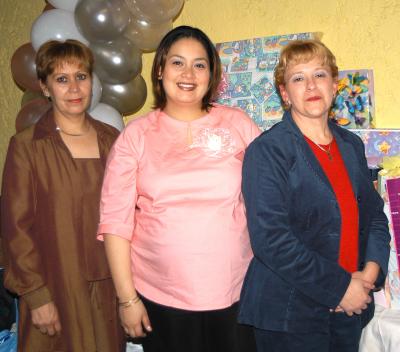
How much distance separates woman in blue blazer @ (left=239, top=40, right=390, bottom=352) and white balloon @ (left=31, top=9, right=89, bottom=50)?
47.0 inches

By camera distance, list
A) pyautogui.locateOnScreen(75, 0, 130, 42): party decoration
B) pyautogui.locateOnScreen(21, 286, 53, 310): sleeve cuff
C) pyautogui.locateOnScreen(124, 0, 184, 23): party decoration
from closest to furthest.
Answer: pyautogui.locateOnScreen(21, 286, 53, 310): sleeve cuff < pyautogui.locateOnScreen(75, 0, 130, 42): party decoration < pyautogui.locateOnScreen(124, 0, 184, 23): party decoration

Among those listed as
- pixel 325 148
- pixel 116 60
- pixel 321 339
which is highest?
pixel 116 60

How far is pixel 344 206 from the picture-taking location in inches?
47.5

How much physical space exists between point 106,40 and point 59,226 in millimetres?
1064

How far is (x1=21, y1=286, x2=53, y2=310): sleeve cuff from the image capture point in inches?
55.0

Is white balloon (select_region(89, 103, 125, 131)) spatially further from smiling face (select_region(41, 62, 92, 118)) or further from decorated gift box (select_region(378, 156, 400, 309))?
decorated gift box (select_region(378, 156, 400, 309))

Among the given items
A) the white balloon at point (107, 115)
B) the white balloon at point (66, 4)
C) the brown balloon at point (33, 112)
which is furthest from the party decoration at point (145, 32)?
the brown balloon at point (33, 112)

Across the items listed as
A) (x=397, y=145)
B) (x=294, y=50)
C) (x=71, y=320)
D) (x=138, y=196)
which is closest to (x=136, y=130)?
(x=138, y=196)

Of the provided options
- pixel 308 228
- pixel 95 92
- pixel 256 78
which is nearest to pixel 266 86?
pixel 256 78

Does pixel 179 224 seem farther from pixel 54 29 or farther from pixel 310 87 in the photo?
pixel 54 29

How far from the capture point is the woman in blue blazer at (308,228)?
1.14 metres

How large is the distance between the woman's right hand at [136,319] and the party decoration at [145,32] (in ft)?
4.80

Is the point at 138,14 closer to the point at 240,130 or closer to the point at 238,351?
the point at 240,130

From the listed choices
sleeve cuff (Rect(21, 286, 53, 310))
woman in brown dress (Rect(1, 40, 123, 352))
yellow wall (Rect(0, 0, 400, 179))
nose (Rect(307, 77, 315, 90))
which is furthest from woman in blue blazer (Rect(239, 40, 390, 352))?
yellow wall (Rect(0, 0, 400, 179))
